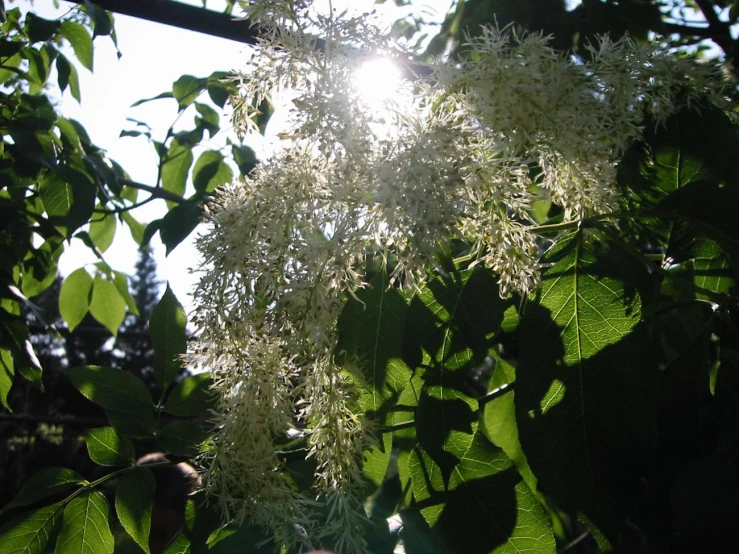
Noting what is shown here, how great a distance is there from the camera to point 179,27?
176 centimetres

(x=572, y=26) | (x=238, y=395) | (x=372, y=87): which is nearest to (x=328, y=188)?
(x=372, y=87)

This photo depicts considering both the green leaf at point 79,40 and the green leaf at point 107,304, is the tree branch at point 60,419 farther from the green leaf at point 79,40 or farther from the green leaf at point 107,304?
the green leaf at point 79,40

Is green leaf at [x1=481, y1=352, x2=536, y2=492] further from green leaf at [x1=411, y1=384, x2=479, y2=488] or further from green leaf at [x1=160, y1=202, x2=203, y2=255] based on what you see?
green leaf at [x1=160, y1=202, x2=203, y2=255]

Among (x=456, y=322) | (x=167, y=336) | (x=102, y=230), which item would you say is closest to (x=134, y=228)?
(x=102, y=230)

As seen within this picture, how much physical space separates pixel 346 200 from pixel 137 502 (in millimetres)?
593

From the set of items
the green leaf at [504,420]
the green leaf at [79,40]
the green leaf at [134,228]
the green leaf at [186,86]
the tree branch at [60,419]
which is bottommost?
the tree branch at [60,419]

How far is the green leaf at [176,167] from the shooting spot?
206cm

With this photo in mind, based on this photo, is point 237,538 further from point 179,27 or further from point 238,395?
point 179,27

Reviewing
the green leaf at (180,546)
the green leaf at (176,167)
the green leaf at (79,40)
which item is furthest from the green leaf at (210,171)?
the green leaf at (180,546)

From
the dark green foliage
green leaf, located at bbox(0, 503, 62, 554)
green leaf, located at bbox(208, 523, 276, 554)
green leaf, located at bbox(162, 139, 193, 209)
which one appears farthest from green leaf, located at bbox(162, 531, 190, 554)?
green leaf, located at bbox(162, 139, 193, 209)

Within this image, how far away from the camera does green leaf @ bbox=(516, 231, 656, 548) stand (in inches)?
26.9

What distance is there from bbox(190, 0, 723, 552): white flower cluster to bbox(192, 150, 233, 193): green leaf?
3.88ft

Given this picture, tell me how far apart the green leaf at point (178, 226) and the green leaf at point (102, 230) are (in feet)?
2.99

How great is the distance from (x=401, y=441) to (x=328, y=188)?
20.6 inches
